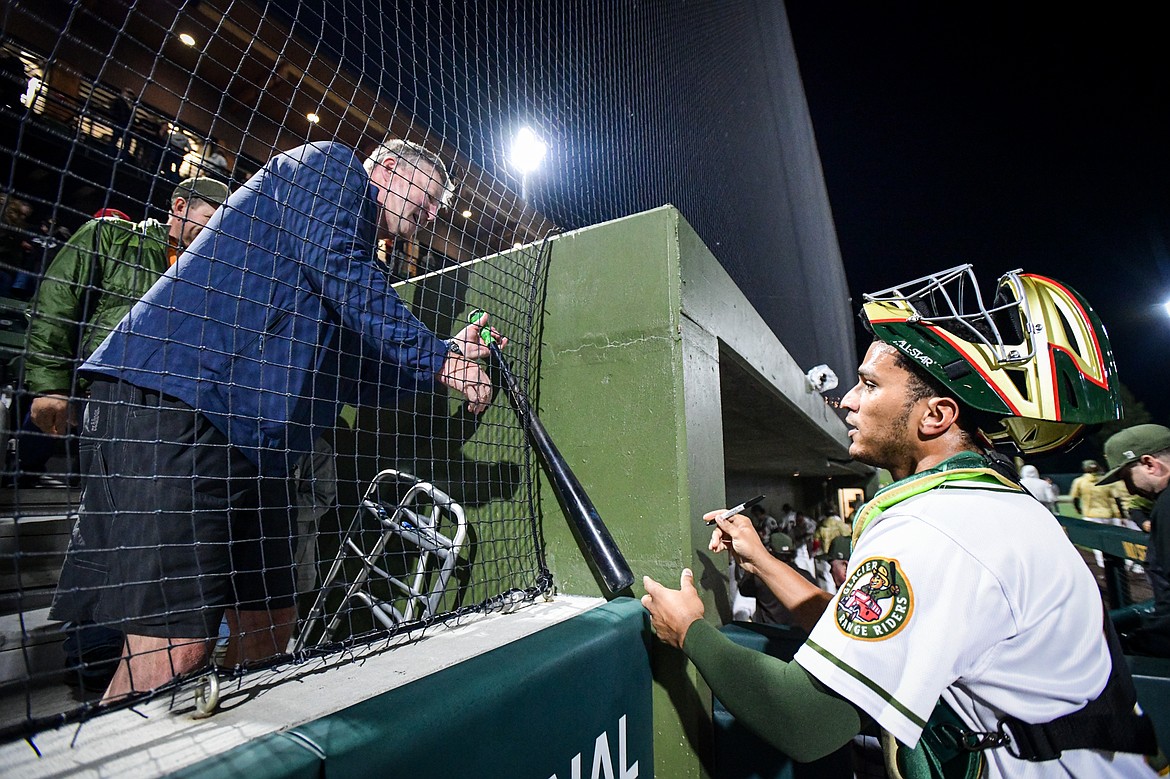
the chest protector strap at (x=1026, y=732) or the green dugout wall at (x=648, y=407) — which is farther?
the green dugout wall at (x=648, y=407)

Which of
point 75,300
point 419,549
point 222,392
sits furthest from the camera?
point 75,300

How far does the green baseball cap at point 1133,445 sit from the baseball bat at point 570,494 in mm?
4825

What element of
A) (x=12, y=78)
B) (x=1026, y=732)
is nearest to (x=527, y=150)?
(x=12, y=78)

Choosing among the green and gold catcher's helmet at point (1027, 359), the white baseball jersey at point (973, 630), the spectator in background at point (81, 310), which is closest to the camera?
the white baseball jersey at point (973, 630)

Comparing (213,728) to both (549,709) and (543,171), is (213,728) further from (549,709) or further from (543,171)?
(543,171)

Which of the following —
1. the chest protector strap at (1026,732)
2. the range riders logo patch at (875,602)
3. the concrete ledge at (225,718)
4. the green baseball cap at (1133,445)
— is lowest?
the chest protector strap at (1026,732)

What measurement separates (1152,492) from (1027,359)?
4324 millimetres

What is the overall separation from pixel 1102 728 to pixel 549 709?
45.9 inches

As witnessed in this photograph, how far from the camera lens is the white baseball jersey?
1050mm

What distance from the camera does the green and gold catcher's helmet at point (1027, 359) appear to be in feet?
4.78

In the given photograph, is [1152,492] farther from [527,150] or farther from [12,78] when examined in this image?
[12,78]

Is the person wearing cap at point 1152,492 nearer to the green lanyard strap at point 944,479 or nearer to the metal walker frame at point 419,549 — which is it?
the green lanyard strap at point 944,479

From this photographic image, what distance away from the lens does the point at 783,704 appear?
45.2 inches

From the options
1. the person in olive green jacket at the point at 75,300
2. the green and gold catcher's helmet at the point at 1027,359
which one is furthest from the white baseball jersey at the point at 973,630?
the person in olive green jacket at the point at 75,300
